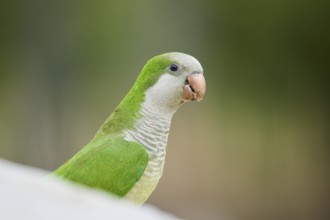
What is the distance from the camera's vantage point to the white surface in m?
0.37

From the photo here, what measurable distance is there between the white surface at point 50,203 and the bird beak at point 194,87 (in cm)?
47

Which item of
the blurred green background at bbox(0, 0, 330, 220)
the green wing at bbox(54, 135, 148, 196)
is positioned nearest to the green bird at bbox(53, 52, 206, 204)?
the green wing at bbox(54, 135, 148, 196)

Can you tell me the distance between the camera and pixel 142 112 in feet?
3.02

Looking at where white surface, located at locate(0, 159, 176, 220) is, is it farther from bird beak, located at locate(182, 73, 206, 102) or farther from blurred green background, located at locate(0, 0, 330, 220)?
blurred green background, located at locate(0, 0, 330, 220)

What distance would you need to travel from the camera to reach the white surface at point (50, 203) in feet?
1.23

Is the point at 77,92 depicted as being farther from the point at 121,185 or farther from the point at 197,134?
the point at 121,185

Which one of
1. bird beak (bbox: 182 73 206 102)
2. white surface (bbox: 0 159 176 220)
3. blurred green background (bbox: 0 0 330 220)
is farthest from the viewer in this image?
blurred green background (bbox: 0 0 330 220)

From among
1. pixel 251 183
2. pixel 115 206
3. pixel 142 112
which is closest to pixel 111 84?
pixel 251 183

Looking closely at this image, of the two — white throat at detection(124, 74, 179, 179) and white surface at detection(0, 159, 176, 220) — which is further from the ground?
white surface at detection(0, 159, 176, 220)

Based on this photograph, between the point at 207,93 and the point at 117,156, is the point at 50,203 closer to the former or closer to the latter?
the point at 117,156

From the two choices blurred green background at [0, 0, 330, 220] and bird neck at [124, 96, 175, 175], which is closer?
bird neck at [124, 96, 175, 175]

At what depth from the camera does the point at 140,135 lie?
3.02 ft

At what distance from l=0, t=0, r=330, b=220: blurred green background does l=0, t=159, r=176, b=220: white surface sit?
1976 mm

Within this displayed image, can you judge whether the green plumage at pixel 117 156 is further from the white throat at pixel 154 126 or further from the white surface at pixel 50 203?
the white surface at pixel 50 203
